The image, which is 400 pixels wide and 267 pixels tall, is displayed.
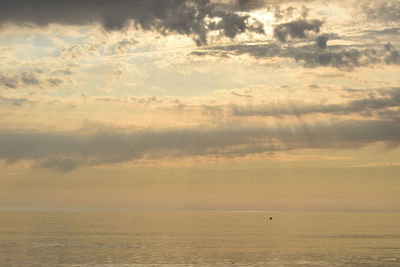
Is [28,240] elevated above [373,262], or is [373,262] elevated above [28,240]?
[28,240]

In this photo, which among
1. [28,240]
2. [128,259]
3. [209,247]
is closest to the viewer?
[128,259]

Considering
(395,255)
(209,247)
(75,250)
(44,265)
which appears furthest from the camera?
(209,247)

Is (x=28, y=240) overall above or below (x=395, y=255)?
above

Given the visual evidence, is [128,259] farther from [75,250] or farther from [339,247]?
[339,247]

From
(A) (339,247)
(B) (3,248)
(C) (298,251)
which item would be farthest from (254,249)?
(B) (3,248)

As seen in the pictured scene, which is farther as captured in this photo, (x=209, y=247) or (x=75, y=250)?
(x=209, y=247)

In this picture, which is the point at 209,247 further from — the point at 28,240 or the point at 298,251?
the point at 28,240

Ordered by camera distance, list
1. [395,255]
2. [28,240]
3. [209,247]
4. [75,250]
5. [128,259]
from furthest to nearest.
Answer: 1. [28,240]
2. [209,247]
3. [75,250]
4. [395,255]
5. [128,259]

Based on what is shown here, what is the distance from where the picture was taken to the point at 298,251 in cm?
10419

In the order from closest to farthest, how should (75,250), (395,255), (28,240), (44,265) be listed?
(44,265) → (395,255) → (75,250) → (28,240)

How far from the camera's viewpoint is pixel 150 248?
108312 mm

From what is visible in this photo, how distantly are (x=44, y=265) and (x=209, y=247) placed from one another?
39.6 m

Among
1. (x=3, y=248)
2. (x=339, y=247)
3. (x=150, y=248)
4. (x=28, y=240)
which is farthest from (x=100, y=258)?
(x=339, y=247)

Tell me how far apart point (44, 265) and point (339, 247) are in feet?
207
